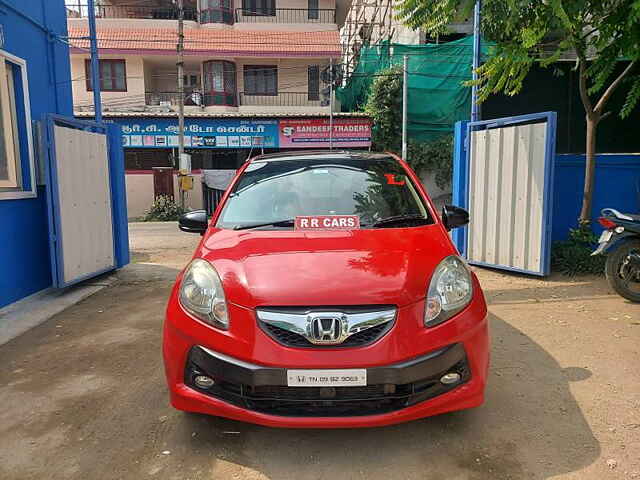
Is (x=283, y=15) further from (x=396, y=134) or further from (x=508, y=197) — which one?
(x=508, y=197)

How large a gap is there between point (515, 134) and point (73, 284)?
579 centimetres

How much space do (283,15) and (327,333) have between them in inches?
1027

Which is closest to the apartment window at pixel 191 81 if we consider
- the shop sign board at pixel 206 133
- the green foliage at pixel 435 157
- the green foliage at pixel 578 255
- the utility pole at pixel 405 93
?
the shop sign board at pixel 206 133

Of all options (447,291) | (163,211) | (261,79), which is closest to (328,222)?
(447,291)

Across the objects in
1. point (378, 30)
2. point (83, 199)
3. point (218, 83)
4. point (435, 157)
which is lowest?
point (83, 199)

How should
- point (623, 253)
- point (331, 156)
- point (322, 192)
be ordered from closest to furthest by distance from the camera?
point (322, 192) < point (331, 156) < point (623, 253)

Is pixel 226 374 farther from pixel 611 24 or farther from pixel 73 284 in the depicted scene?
pixel 611 24

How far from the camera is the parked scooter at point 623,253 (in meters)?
5.07

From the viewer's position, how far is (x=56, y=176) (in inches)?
217

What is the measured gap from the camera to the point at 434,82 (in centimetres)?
1630

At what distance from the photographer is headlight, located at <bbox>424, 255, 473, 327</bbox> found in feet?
7.93

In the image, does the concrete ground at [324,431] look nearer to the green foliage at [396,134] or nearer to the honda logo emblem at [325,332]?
the honda logo emblem at [325,332]

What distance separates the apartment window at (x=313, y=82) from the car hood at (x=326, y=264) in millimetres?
22337

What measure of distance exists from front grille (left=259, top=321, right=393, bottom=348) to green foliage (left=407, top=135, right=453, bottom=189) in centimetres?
1520
